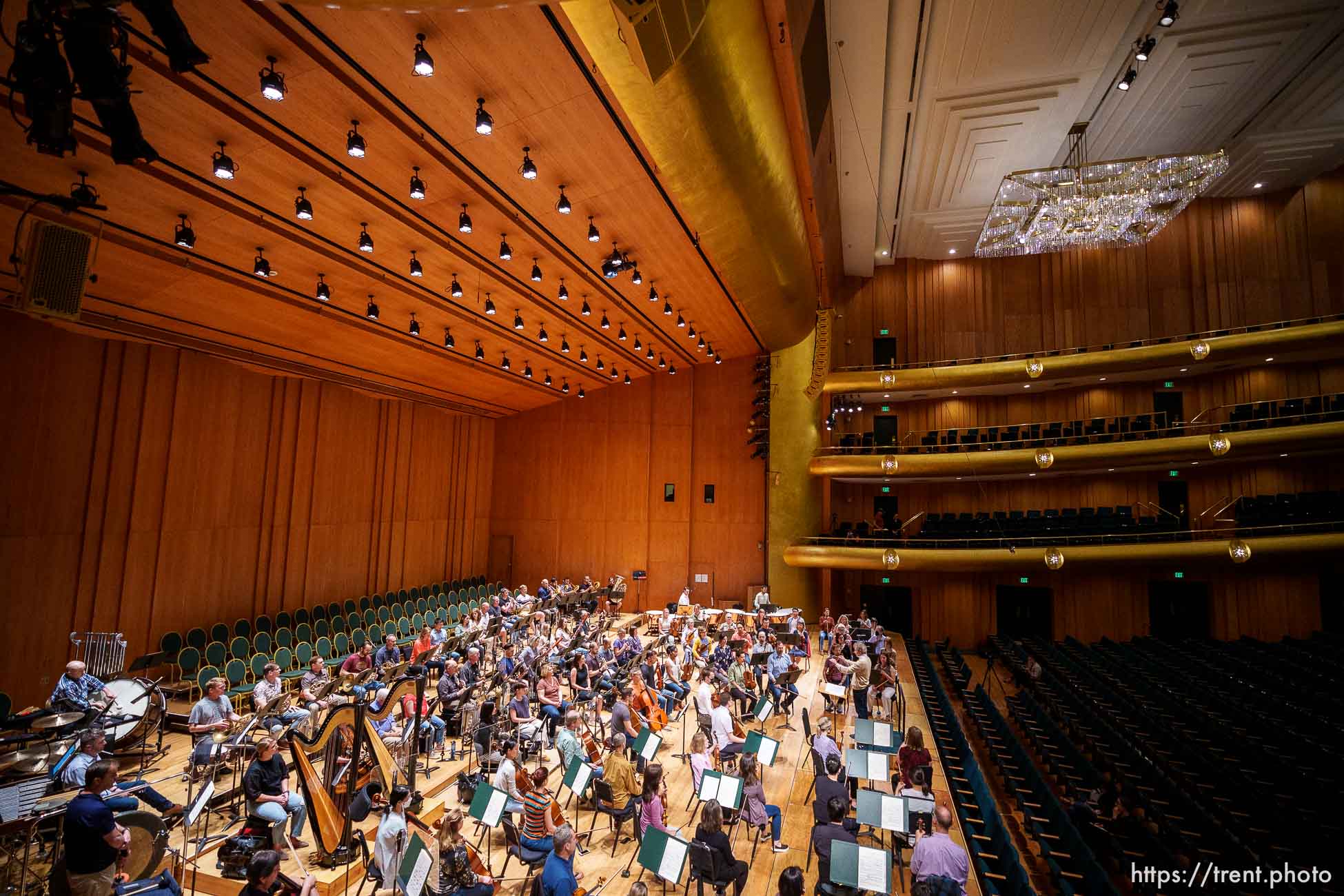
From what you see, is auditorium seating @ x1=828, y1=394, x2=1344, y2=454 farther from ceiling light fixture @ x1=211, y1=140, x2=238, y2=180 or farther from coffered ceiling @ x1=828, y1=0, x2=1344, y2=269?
ceiling light fixture @ x1=211, y1=140, x2=238, y2=180

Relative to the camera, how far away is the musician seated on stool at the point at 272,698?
7.26 metres

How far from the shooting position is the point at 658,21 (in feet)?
13.6

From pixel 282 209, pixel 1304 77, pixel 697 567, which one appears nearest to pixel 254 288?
pixel 282 209

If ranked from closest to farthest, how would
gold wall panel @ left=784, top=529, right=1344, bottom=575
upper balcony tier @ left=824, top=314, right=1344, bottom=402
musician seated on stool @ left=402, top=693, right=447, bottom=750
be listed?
1. musician seated on stool @ left=402, top=693, right=447, bottom=750
2. gold wall panel @ left=784, top=529, right=1344, bottom=575
3. upper balcony tier @ left=824, top=314, right=1344, bottom=402

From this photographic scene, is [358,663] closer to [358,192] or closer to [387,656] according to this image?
[387,656]

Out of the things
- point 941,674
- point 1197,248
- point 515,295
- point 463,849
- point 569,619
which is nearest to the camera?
point 463,849

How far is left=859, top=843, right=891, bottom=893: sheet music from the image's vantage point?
424cm

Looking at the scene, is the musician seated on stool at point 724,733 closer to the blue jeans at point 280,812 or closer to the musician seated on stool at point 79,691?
the blue jeans at point 280,812

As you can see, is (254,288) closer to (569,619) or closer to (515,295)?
(515,295)

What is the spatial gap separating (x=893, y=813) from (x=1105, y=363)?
598 inches

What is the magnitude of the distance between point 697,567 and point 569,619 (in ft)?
18.1

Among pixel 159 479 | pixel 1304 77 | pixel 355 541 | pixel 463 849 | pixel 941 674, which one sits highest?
pixel 1304 77

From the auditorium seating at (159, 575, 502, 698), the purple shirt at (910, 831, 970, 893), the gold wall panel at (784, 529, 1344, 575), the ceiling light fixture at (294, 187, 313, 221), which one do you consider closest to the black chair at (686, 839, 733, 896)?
the purple shirt at (910, 831, 970, 893)

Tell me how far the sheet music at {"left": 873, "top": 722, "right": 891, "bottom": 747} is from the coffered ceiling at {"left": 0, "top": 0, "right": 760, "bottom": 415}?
24.0 ft
